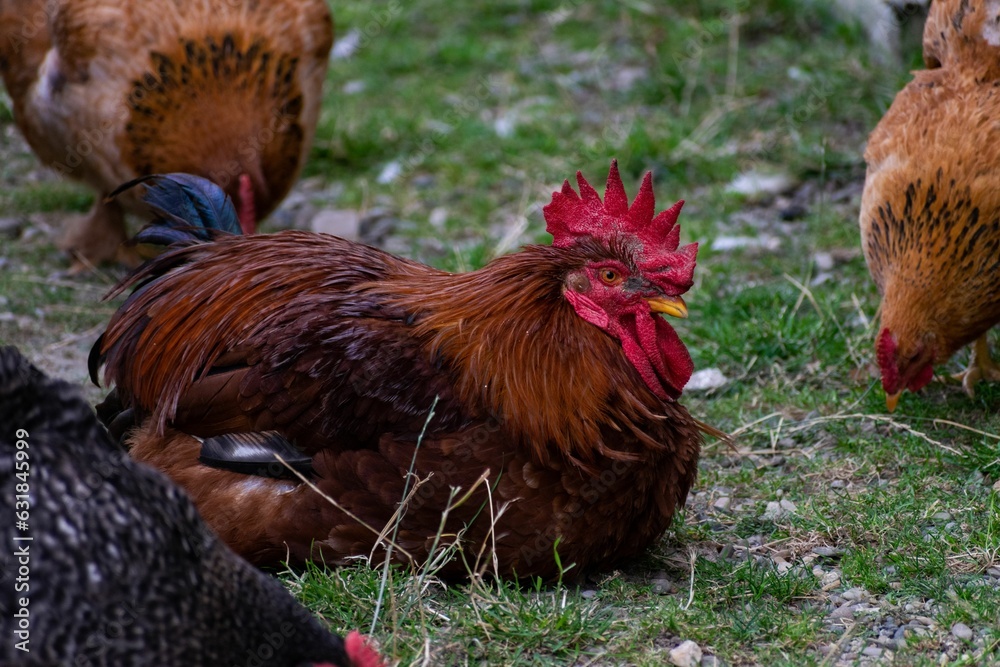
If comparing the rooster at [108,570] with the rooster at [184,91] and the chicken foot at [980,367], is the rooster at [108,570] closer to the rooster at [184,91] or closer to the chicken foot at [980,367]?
the rooster at [184,91]

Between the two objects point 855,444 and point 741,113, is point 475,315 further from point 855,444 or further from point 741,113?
point 741,113

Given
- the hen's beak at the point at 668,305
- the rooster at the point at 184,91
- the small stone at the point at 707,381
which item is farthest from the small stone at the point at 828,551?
the rooster at the point at 184,91

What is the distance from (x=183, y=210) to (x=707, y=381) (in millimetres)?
2707

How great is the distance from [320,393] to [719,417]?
7.50 feet

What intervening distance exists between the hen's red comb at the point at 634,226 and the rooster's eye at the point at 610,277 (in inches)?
3.7

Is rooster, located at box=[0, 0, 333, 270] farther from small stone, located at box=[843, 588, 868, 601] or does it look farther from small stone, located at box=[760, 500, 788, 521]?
small stone, located at box=[843, 588, 868, 601]

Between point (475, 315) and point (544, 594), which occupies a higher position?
point (475, 315)

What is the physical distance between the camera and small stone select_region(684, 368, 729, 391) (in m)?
5.85

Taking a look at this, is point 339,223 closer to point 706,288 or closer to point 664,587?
point 706,288

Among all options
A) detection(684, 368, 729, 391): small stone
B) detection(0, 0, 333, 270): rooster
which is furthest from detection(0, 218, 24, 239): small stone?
detection(684, 368, 729, 391): small stone

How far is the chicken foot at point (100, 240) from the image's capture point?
748cm

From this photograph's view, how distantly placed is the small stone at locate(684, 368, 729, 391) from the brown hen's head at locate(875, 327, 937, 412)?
2.88 ft

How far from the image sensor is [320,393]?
A: 13.2 ft

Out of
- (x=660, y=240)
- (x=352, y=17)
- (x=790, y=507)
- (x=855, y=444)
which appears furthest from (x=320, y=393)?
(x=352, y=17)
